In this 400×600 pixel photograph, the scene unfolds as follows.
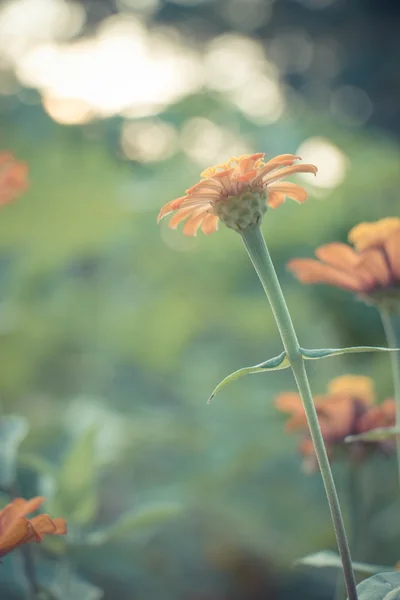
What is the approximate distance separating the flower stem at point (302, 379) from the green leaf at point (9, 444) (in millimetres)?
171

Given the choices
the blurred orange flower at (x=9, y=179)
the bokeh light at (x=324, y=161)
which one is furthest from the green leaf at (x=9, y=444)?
the bokeh light at (x=324, y=161)

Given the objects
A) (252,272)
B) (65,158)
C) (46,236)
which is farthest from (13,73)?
(252,272)

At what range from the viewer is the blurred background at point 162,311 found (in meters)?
0.61

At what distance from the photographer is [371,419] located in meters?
0.33

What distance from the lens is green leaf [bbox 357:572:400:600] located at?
0.67ft

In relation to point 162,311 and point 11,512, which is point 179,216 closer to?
point 11,512

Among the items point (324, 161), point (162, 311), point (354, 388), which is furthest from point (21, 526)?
point (162, 311)

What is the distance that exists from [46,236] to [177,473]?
437mm

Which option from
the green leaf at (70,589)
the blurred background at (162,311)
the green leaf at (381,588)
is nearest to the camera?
the green leaf at (381,588)

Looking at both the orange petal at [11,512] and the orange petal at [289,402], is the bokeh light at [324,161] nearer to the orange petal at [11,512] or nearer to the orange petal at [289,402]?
→ the orange petal at [289,402]

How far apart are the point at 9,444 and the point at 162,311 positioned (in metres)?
0.63

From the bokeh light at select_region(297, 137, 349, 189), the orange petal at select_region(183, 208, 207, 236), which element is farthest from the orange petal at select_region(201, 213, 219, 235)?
the bokeh light at select_region(297, 137, 349, 189)

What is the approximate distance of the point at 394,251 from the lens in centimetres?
28

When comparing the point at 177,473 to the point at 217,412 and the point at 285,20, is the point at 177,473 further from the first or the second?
the point at 285,20
